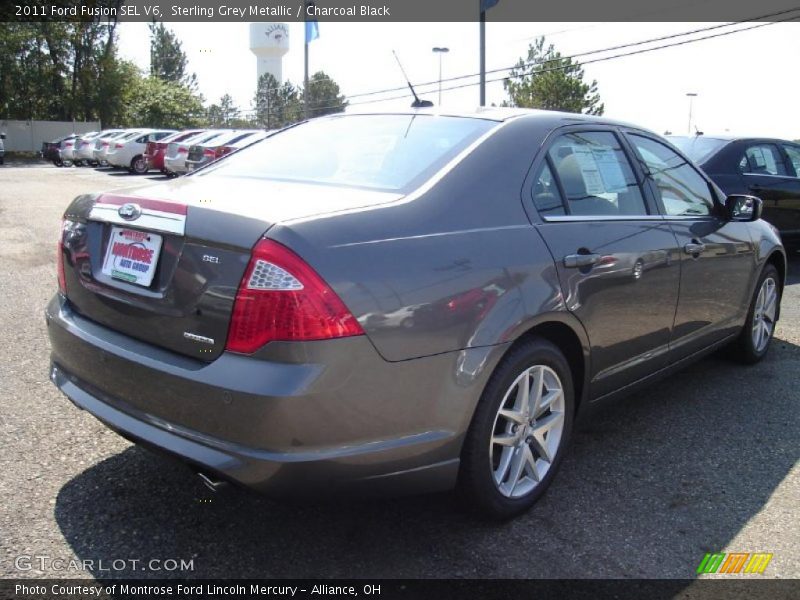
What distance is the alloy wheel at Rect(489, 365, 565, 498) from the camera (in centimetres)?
278

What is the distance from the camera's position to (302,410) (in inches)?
83.7

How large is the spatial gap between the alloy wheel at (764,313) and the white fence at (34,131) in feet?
163

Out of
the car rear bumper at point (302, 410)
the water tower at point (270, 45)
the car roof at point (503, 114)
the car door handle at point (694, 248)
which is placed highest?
the water tower at point (270, 45)

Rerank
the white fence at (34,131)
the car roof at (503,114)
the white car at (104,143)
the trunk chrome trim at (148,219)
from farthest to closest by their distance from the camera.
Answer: the white fence at (34,131)
the white car at (104,143)
the car roof at (503,114)
the trunk chrome trim at (148,219)

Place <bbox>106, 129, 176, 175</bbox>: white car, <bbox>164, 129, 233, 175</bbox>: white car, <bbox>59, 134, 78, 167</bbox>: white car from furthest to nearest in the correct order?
<bbox>59, 134, 78, 167</bbox>: white car → <bbox>106, 129, 176, 175</bbox>: white car → <bbox>164, 129, 233, 175</bbox>: white car

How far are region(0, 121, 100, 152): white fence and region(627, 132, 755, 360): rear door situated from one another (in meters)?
49.7

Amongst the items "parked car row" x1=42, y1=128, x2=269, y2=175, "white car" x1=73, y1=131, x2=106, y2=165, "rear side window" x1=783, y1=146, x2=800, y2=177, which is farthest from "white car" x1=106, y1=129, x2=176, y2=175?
"rear side window" x1=783, y1=146, x2=800, y2=177

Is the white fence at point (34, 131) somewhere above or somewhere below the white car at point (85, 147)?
above

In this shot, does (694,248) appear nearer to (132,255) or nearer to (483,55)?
(132,255)

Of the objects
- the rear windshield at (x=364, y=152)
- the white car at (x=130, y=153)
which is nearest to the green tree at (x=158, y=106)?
the white car at (x=130, y=153)

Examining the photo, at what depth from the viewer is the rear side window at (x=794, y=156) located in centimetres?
898

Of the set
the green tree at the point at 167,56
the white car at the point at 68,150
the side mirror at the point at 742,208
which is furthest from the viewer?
the green tree at the point at 167,56

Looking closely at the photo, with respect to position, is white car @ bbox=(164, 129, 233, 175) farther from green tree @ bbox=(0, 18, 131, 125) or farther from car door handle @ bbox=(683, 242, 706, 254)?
green tree @ bbox=(0, 18, 131, 125)

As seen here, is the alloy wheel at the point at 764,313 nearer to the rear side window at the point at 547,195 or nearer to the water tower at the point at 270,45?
the rear side window at the point at 547,195
